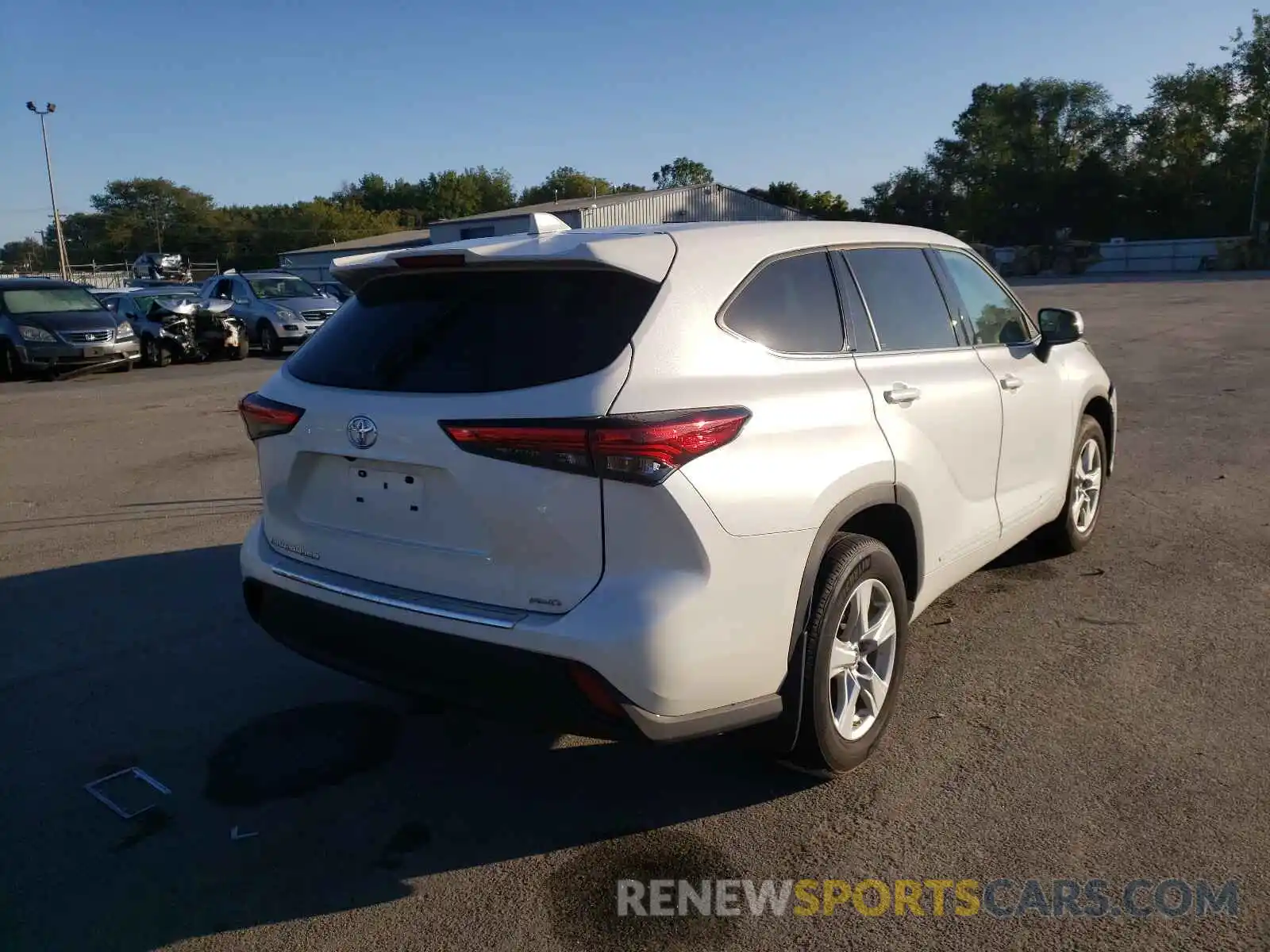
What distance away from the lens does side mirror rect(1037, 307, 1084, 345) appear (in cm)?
522

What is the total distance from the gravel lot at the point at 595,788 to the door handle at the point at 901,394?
128 cm

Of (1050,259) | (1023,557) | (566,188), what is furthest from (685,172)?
(1023,557)

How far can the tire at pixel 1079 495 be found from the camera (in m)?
5.71

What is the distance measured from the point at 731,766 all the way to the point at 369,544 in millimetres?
1557

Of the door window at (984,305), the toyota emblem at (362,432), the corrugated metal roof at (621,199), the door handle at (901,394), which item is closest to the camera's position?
the toyota emblem at (362,432)

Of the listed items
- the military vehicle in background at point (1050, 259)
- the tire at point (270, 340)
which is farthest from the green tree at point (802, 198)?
the tire at point (270, 340)

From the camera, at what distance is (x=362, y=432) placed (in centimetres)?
318

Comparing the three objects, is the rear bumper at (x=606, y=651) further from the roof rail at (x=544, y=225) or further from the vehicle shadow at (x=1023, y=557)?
the vehicle shadow at (x=1023, y=557)

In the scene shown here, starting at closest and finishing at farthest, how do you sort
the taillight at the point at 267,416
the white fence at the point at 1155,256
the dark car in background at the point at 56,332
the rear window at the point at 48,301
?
1. the taillight at the point at 267,416
2. the dark car in background at the point at 56,332
3. the rear window at the point at 48,301
4. the white fence at the point at 1155,256

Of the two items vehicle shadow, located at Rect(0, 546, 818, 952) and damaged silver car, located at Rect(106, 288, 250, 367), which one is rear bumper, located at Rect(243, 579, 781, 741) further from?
damaged silver car, located at Rect(106, 288, 250, 367)

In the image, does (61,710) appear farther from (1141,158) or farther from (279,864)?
(1141,158)

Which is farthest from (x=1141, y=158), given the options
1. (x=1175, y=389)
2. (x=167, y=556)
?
(x=167, y=556)

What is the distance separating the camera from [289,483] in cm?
352

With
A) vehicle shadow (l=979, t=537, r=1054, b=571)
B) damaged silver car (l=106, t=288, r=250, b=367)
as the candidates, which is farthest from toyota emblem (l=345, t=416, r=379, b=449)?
damaged silver car (l=106, t=288, r=250, b=367)
